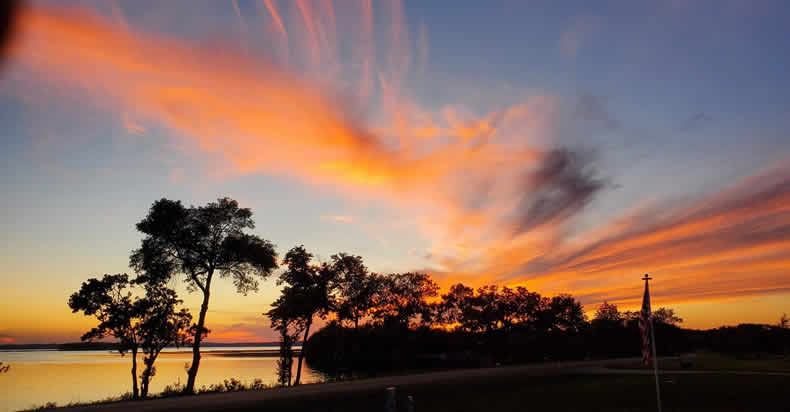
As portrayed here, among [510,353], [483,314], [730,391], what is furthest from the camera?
[483,314]

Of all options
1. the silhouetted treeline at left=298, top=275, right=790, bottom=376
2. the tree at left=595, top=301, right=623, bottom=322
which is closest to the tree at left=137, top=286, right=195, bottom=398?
the silhouetted treeline at left=298, top=275, right=790, bottom=376

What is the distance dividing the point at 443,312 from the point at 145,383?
7187cm

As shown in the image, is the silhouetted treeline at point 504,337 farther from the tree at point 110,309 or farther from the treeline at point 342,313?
the tree at point 110,309

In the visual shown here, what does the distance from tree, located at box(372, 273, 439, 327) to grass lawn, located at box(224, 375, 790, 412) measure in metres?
40.9

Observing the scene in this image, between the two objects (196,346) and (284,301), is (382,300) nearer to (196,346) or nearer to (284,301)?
(284,301)

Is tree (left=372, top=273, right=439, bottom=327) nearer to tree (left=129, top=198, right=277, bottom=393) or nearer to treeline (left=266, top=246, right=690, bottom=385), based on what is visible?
treeline (left=266, top=246, right=690, bottom=385)

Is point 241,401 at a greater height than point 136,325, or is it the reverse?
point 136,325

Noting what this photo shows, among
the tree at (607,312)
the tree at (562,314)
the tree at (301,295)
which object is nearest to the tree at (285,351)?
the tree at (301,295)

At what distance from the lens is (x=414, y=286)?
268 ft

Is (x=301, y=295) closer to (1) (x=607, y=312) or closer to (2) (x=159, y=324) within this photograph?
(2) (x=159, y=324)

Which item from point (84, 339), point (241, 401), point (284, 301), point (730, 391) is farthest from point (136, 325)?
point (730, 391)

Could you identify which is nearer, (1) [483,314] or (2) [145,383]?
(2) [145,383]

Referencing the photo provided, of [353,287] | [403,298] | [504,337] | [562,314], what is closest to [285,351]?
[353,287]

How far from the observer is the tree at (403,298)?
256 ft
